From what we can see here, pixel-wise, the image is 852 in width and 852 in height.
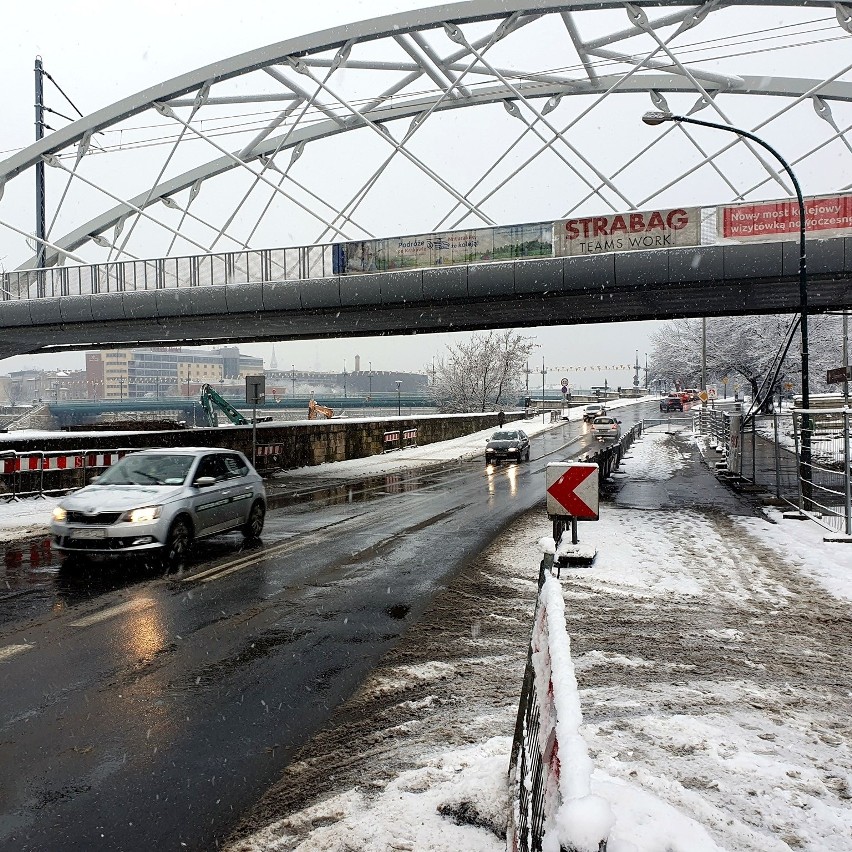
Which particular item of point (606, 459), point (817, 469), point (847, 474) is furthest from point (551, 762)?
point (606, 459)

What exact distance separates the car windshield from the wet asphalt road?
132 cm

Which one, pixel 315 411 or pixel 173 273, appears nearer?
pixel 173 273

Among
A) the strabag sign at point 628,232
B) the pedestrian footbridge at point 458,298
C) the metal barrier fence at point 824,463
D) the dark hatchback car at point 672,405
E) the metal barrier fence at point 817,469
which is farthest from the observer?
the dark hatchback car at point 672,405

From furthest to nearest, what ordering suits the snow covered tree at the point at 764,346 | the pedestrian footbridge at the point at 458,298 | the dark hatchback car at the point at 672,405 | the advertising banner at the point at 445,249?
the dark hatchback car at the point at 672,405
the snow covered tree at the point at 764,346
the advertising banner at the point at 445,249
the pedestrian footbridge at the point at 458,298

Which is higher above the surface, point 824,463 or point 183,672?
point 824,463

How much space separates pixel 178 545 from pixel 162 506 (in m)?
0.61

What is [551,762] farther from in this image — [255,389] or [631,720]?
[255,389]

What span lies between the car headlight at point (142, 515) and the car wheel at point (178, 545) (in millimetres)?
338

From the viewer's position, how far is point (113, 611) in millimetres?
8195

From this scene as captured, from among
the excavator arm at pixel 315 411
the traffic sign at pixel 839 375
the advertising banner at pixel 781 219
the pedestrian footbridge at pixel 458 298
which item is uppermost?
the advertising banner at pixel 781 219

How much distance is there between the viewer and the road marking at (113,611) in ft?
25.4

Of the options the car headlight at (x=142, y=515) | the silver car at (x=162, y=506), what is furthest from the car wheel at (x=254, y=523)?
the car headlight at (x=142, y=515)

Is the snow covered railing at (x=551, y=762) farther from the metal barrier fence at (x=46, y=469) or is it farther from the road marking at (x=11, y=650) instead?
the metal barrier fence at (x=46, y=469)

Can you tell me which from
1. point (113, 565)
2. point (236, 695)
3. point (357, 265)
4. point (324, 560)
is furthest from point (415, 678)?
point (357, 265)
